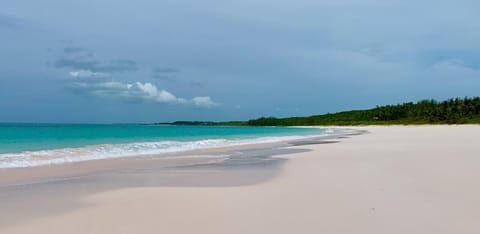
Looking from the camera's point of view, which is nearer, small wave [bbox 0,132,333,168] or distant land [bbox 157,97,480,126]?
small wave [bbox 0,132,333,168]

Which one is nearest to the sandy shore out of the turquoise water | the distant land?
the turquoise water

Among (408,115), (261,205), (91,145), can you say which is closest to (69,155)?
(91,145)

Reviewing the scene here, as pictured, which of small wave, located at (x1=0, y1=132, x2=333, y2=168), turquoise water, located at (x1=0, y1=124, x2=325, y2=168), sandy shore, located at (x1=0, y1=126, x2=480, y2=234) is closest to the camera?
sandy shore, located at (x1=0, y1=126, x2=480, y2=234)

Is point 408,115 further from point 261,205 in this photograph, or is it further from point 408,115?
point 261,205

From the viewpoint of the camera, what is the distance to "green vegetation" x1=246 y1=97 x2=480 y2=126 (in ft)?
276

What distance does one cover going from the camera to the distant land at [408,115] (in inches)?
3305

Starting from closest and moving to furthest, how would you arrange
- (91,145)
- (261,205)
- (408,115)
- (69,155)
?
(261,205), (69,155), (91,145), (408,115)

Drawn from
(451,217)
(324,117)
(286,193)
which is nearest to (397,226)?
(451,217)

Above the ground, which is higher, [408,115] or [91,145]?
[408,115]

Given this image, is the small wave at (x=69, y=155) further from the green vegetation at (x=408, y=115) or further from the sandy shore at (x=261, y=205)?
the green vegetation at (x=408, y=115)

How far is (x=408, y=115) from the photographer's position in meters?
106

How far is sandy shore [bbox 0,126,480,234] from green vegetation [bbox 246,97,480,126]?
7714 centimetres

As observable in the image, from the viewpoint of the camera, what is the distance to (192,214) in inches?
230

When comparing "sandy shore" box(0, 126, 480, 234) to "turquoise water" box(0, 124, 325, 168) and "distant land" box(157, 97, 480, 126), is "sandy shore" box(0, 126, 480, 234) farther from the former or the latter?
"distant land" box(157, 97, 480, 126)
